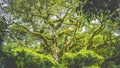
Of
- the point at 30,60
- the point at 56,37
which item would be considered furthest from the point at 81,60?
the point at 56,37

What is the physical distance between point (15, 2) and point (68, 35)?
546 centimetres

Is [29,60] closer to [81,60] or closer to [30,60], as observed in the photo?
[30,60]

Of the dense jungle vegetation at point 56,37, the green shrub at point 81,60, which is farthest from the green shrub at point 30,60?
the green shrub at point 81,60

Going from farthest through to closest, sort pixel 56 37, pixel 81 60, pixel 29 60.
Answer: pixel 56 37
pixel 81 60
pixel 29 60

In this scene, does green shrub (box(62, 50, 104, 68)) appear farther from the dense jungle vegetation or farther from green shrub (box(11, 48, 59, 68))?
green shrub (box(11, 48, 59, 68))

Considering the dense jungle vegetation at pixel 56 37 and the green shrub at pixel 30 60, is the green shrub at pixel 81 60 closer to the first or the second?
the dense jungle vegetation at pixel 56 37

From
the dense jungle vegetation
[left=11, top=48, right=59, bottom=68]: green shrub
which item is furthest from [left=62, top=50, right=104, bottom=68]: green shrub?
[left=11, top=48, right=59, bottom=68]: green shrub

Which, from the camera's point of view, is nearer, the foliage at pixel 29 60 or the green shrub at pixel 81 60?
the foliage at pixel 29 60

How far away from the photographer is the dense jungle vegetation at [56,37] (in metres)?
20.5

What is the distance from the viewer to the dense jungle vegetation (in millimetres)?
20484

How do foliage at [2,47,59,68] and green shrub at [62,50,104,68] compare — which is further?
green shrub at [62,50,104,68]

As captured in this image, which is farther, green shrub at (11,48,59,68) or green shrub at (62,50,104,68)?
green shrub at (62,50,104,68)

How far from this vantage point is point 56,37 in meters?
25.1

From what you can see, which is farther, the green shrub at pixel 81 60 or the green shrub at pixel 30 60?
the green shrub at pixel 81 60
